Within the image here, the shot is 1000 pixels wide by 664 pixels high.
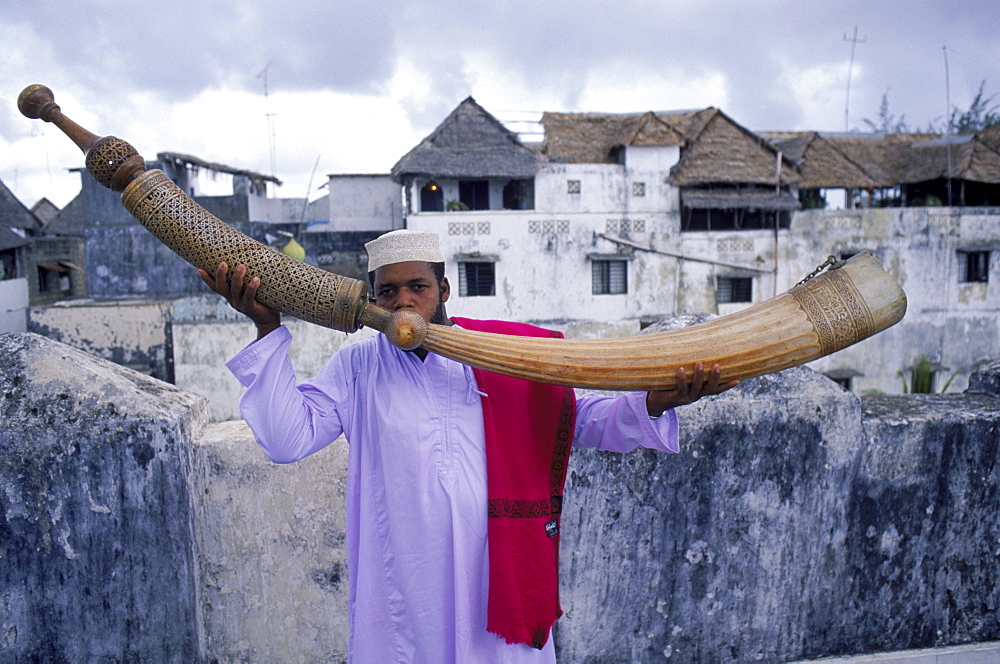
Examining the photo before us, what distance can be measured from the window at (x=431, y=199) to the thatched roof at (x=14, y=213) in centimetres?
1773

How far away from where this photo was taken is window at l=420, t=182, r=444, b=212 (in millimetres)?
18344

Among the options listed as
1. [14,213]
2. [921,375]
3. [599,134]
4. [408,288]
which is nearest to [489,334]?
[408,288]

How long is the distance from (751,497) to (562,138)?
58.1 ft

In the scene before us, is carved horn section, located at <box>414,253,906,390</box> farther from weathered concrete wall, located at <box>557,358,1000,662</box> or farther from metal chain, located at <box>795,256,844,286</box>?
weathered concrete wall, located at <box>557,358,1000,662</box>

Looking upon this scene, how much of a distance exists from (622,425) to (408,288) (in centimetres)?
70

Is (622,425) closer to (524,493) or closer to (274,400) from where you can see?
(524,493)

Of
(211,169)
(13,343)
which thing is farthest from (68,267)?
(13,343)

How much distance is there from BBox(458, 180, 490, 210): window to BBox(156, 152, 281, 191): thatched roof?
7.21 meters

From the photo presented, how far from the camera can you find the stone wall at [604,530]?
7.04ft

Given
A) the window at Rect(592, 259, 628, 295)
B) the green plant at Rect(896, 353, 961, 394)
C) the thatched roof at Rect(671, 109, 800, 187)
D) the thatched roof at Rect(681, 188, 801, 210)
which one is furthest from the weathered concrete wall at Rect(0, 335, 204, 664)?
the green plant at Rect(896, 353, 961, 394)

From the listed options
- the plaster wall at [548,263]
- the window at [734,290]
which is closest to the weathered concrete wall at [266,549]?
the plaster wall at [548,263]

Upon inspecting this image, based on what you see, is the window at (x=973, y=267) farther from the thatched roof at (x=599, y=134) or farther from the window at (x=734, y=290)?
the thatched roof at (x=599, y=134)

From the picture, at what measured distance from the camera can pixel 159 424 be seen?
2158 millimetres

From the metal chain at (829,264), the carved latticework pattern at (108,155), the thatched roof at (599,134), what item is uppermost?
the thatched roof at (599,134)
